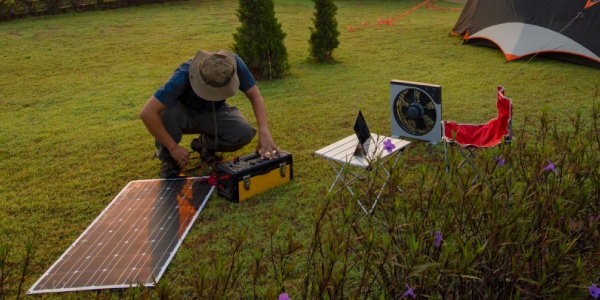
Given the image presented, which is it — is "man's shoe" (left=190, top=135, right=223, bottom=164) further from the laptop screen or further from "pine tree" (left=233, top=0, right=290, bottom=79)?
"pine tree" (left=233, top=0, right=290, bottom=79)

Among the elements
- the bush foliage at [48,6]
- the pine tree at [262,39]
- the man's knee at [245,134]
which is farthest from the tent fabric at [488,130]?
the bush foliage at [48,6]

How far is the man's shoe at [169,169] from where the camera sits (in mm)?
4727

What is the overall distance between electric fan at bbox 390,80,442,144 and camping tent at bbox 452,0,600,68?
158 inches

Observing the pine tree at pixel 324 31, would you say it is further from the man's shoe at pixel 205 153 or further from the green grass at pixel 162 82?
the man's shoe at pixel 205 153

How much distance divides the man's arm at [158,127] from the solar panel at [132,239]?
30 cm

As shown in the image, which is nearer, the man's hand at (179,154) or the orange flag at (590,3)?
the man's hand at (179,154)

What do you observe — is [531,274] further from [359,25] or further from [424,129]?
[359,25]

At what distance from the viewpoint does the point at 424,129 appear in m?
5.24

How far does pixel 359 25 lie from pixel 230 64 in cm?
861

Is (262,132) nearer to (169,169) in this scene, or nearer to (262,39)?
(169,169)

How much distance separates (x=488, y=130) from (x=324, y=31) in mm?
4687

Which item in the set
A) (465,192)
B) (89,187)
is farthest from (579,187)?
(89,187)

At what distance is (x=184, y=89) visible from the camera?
441 cm

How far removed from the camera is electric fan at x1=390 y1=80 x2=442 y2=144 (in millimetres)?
5030
